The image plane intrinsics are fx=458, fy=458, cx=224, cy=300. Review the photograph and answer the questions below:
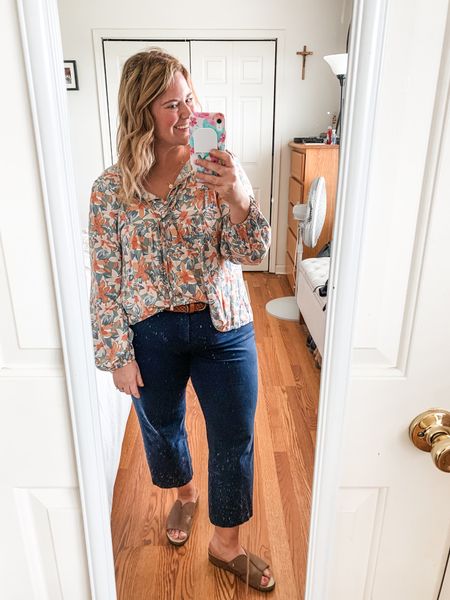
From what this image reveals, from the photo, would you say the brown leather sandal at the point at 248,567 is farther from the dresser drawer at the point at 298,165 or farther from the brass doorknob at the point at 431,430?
the dresser drawer at the point at 298,165

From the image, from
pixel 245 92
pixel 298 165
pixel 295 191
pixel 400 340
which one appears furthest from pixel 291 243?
pixel 400 340

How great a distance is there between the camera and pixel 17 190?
484 millimetres

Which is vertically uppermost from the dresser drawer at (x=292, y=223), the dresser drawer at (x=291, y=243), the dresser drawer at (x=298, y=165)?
the dresser drawer at (x=298, y=165)

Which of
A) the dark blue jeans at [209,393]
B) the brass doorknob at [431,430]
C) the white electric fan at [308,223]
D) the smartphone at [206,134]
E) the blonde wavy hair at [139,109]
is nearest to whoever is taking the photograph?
the brass doorknob at [431,430]

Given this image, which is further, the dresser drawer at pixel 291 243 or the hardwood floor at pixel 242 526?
the dresser drawer at pixel 291 243

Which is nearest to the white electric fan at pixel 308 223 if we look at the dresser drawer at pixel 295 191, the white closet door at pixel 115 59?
the dresser drawer at pixel 295 191

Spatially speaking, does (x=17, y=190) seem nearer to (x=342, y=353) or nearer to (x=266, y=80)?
(x=342, y=353)

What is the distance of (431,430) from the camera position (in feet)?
1.82

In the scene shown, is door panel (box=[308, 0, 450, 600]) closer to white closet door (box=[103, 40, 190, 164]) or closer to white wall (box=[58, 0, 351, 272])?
white closet door (box=[103, 40, 190, 164])

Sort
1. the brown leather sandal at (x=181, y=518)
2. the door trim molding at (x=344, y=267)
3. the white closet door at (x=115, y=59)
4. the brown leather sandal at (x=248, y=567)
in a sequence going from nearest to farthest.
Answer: the door trim molding at (x=344, y=267) → the brown leather sandal at (x=248, y=567) → the brown leather sandal at (x=181, y=518) → the white closet door at (x=115, y=59)

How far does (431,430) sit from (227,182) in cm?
49

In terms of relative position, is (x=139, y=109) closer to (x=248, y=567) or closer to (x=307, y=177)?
(x=248, y=567)

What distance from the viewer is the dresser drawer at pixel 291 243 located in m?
2.56

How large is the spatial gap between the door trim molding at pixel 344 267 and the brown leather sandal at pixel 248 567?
63 centimetres
